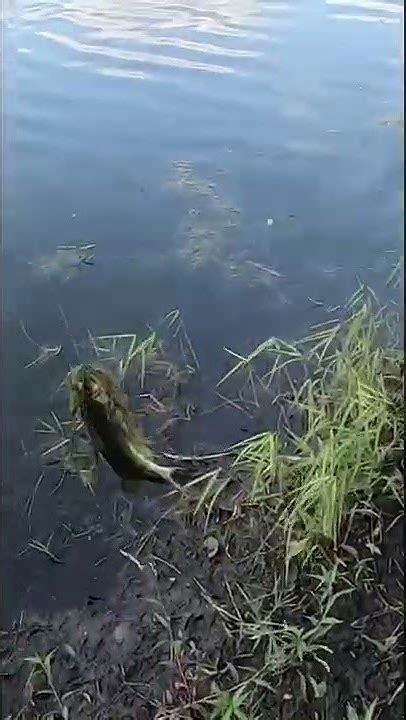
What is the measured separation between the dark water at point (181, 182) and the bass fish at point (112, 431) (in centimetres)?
4

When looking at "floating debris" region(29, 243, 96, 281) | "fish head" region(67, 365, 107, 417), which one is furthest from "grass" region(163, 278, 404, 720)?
"floating debris" region(29, 243, 96, 281)

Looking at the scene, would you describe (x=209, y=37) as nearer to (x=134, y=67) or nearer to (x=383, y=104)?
(x=134, y=67)

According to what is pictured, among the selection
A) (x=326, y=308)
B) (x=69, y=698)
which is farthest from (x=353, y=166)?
(x=69, y=698)

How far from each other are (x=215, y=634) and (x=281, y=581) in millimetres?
121

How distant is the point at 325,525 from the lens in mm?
1370

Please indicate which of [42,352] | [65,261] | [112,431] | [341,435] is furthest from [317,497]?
[65,261]

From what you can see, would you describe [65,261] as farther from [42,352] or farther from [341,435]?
[341,435]

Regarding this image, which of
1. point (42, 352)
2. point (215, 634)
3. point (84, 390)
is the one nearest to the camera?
point (215, 634)

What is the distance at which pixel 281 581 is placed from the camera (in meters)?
1.38

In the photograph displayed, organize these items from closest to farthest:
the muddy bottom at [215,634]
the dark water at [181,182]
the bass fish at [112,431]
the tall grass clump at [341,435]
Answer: the muddy bottom at [215,634]
the tall grass clump at [341,435]
the bass fish at [112,431]
the dark water at [181,182]

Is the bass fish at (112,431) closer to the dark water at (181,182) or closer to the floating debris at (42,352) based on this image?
the dark water at (181,182)

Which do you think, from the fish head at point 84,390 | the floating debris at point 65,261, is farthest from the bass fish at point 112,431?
the floating debris at point 65,261

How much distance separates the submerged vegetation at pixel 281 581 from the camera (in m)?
1.27

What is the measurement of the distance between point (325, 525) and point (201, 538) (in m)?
0.21
